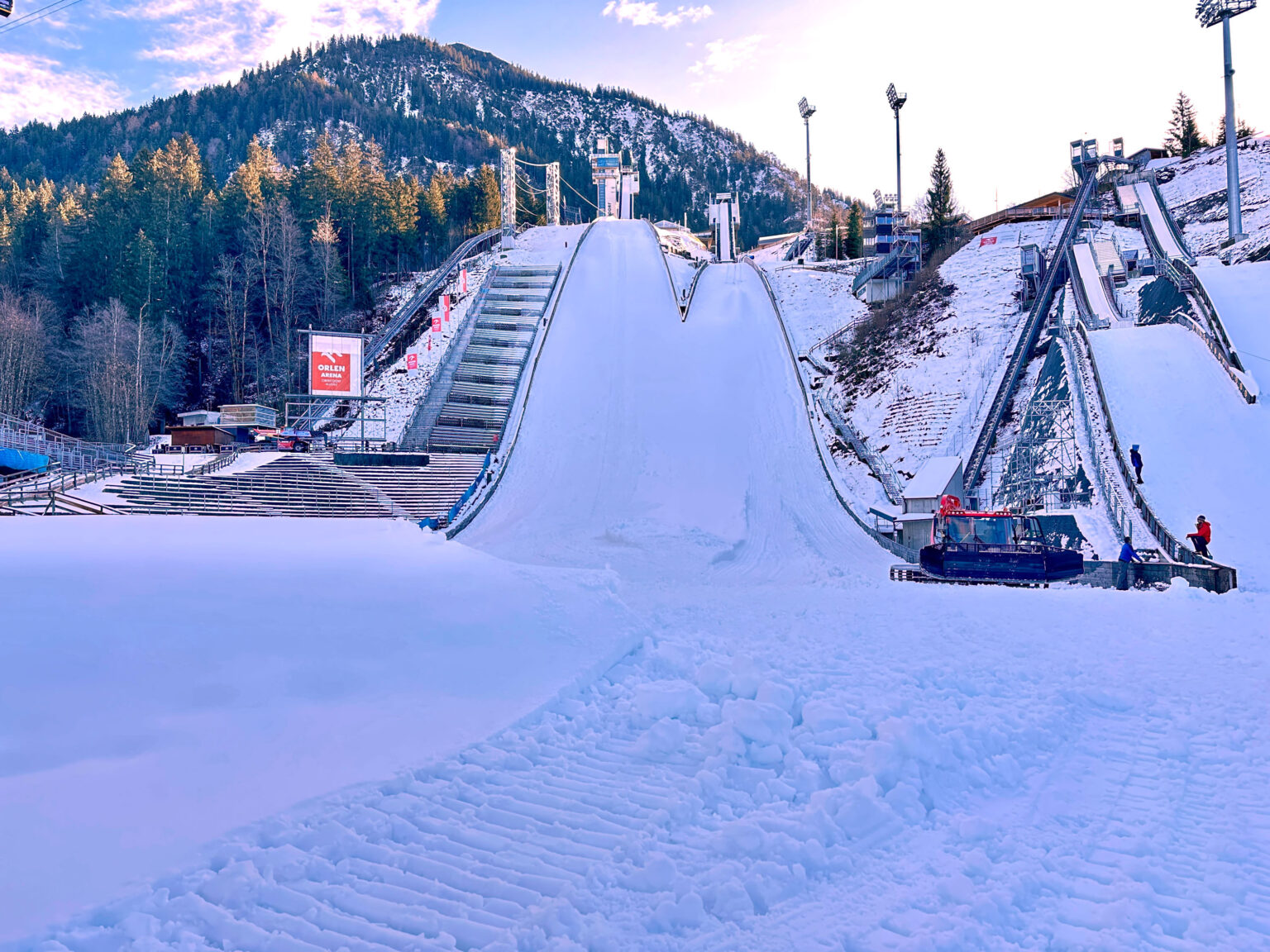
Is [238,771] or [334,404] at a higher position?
[334,404]

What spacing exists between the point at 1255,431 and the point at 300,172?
192 ft

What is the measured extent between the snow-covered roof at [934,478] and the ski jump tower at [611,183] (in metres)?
53.5

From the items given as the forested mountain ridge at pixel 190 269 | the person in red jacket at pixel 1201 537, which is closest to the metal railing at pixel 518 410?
the person in red jacket at pixel 1201 537

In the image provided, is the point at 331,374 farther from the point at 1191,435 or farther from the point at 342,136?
the point at 342,136

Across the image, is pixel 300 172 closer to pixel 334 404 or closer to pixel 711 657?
pixel 334 404

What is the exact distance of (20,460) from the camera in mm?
25141

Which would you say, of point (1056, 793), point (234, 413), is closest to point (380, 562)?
point (1056, 793)

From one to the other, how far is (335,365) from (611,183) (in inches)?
2002

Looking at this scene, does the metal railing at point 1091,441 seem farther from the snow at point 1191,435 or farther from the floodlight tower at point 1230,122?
the floodlight tower at point 1230,122

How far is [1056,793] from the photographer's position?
480 cm

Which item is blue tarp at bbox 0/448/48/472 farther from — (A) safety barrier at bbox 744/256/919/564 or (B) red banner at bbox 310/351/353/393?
(A) safety barrier at bbox 744/256/919/564

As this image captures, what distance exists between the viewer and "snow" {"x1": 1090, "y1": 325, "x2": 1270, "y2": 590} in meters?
14.9

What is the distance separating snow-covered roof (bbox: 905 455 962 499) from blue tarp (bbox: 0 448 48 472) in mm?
24834

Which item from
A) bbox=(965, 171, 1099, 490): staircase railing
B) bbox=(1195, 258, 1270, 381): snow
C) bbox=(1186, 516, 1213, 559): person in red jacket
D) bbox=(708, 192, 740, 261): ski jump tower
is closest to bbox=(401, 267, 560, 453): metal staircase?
bbox=(965, 171, 1099, 490): staircase railing
